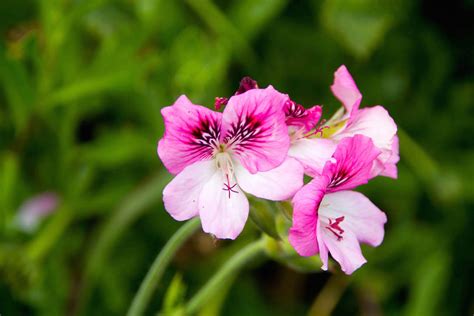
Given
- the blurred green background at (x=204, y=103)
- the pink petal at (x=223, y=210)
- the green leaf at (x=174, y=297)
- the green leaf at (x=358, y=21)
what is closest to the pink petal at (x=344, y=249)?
Result: the pink petal at (x=223, y=210)

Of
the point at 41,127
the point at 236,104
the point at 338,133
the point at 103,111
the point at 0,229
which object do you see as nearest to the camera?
the point at 236,104

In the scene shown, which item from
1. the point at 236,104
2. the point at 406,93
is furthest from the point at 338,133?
the point at 406,93

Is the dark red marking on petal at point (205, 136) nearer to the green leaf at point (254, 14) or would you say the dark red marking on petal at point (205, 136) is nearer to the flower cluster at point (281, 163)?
the flower cluster at point (281, 163)

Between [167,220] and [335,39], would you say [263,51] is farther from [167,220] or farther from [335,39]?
[167,220]

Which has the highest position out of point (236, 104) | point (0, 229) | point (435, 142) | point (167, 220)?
point (0, 229)

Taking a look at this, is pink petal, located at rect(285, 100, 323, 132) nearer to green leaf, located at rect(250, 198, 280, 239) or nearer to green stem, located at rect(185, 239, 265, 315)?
green leaf, located at rect(250, 198, 280, 239)

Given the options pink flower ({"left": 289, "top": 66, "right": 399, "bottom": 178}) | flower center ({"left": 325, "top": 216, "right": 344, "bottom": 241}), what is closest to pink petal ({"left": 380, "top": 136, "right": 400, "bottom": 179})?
pink flower ({"left": 289, "top": 66, "right": 399, "bottom": 178})
